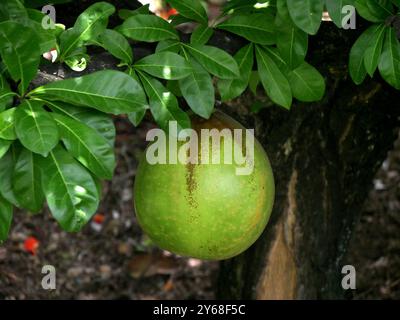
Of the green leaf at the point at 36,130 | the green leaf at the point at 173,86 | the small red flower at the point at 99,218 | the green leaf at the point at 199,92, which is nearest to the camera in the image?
the green leaf at the point at 36,130

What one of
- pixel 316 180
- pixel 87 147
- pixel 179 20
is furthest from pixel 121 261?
pixel 87 147

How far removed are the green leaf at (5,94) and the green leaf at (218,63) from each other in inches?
15.0

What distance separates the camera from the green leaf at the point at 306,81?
4.82 feet

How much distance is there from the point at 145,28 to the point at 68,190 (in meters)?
0.37

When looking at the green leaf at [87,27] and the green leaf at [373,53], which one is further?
the green leaf at [373,53]

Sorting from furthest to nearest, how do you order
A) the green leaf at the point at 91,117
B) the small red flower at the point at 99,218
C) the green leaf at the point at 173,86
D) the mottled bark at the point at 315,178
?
the small red flower at the point at 99,218, the mottled bark at the point at 315,178, the green leaf at the point at 173,86, the green leaf at the point at 91,117

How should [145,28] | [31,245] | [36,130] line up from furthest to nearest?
[31,245] < [145,28] < [36,130]

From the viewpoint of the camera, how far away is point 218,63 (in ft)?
4.39

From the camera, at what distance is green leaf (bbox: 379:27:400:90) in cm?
140

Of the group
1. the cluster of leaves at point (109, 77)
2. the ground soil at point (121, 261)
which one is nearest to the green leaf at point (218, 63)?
the cluster of leaves at point (109, 77)

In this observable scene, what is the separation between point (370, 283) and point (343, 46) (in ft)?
6.67

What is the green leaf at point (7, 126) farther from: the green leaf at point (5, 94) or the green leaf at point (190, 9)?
the green leaf at point (190, 9)

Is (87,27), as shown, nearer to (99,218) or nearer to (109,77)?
(109,77)

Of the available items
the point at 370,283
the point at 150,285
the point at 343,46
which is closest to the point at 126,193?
the point at 150,285
